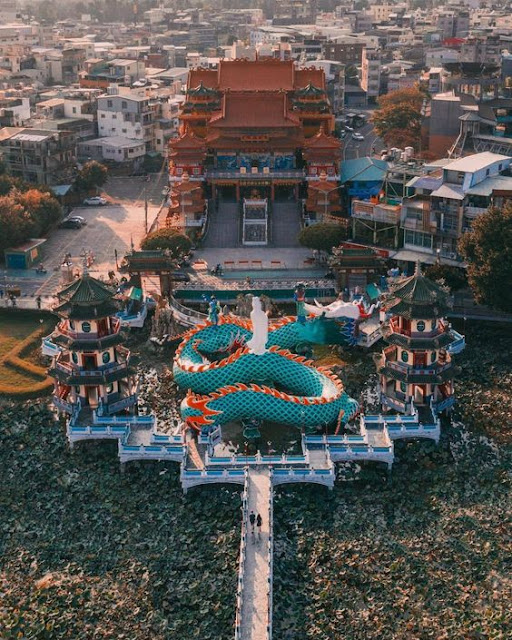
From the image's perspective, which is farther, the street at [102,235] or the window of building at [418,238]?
the street at [102,235]

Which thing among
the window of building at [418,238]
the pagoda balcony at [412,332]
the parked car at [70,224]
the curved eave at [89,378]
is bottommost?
the parked car at [70,224]

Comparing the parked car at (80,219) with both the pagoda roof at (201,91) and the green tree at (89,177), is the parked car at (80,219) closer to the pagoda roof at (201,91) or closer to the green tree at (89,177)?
the green tree at (89,177)

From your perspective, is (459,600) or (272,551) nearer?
(459,600)

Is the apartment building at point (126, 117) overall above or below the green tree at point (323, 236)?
above

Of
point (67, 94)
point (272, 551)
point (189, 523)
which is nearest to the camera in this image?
point (272, 551)

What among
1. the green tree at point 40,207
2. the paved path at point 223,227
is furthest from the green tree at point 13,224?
the paved path at point 223,227

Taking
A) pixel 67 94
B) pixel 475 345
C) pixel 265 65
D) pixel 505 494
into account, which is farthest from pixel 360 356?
pixel 67 94

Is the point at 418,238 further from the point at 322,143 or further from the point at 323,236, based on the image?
the point at 322,143

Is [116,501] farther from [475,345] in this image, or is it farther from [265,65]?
[265,65]
